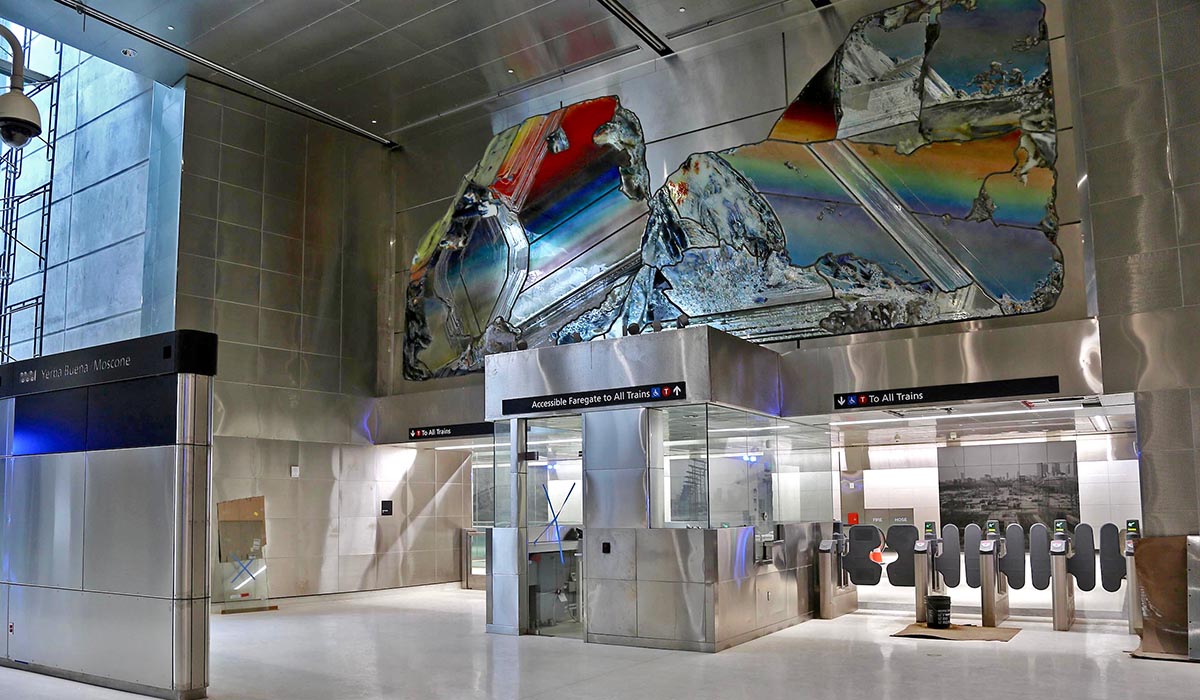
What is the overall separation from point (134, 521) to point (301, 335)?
8884 millimetres

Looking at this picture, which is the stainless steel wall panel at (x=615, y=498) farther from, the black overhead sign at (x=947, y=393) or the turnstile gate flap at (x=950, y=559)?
the turnstile gate flap at (x=950, y=559)

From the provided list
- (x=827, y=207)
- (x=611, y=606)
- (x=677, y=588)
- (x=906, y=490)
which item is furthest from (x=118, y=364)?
(x=906, y=490)

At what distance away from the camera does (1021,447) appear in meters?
17.3

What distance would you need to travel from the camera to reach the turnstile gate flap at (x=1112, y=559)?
13.7 m

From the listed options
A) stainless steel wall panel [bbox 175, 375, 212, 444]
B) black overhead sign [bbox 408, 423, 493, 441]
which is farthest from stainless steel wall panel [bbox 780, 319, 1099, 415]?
stainless steel wall panel [bbox 175, 375, 212, 444]

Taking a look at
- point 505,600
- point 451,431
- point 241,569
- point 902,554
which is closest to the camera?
point 505,600

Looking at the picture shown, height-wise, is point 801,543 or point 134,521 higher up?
point 134,521

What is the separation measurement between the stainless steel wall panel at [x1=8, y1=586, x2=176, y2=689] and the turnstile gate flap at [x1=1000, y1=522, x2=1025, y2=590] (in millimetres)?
11566

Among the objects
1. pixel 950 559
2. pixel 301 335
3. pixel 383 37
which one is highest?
pixel 383 37

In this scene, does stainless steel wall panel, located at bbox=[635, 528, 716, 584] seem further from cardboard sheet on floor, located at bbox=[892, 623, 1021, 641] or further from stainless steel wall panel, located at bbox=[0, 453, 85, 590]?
stainless steel wall panel, located at bbox=[0, 453, 85, 590]

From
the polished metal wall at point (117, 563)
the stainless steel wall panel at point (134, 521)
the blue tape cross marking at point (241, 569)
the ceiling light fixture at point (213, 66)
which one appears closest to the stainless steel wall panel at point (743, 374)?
the polished metal wall at point (117, 563)

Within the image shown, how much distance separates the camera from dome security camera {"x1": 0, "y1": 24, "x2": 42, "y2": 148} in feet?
27.7

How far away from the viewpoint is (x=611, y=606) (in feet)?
36.1

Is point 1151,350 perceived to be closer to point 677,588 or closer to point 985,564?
point 985,564
